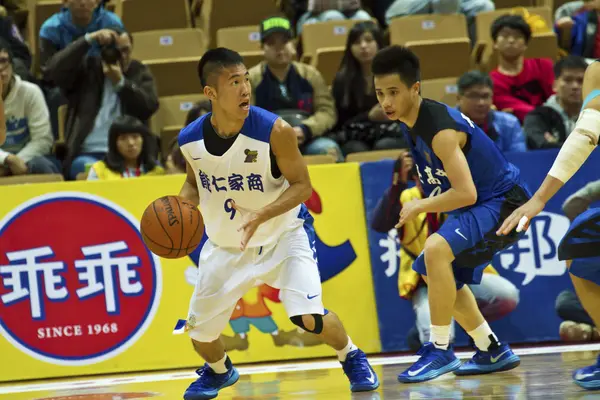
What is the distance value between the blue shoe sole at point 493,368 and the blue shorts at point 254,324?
1.63 metres

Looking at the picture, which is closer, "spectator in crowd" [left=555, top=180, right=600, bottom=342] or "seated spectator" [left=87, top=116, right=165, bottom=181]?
"spectator in crowd" [left=555, top=180, right=600, bottom=342]

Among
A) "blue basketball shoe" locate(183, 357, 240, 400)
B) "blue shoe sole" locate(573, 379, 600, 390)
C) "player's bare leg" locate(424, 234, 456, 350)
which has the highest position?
"player's bare leg" locate(424, 234, 456, 350)

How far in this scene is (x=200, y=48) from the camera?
386 inches

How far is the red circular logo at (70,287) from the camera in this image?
6516 millimetres

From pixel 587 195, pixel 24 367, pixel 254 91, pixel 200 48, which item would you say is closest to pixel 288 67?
pixel 254 91

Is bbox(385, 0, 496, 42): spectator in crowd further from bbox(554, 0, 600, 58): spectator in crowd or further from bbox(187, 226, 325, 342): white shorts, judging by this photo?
bbox(187, 226, 325, 342): white shorts

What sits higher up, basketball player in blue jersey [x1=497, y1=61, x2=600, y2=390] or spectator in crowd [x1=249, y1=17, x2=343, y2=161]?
spectator in crowd [x1=249, y1=17, x2=343, y2=161]

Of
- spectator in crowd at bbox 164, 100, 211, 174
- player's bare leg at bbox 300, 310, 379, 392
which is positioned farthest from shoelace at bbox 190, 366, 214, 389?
spectator in crowd at bbox 164, 100, 211, 174

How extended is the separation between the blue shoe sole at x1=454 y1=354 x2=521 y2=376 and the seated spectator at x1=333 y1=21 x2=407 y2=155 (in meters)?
2.99

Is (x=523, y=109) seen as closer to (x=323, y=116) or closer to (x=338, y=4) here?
(x=323, y=116)

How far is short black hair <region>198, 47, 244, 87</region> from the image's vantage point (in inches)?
186

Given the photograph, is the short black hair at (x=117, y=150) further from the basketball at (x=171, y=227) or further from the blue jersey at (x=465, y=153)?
the blue jersey at (x=465, y=153)

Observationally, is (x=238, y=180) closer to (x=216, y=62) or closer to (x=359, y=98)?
(x=216, y=62)

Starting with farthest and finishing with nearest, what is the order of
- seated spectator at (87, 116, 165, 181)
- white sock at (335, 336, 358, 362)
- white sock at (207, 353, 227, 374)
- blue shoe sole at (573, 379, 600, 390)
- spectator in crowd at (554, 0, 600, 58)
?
spectator in crowd at (554, 0, 600, 58)
seated spectator at (87, 116, 165, 181)
white sock at (207, 353, 227, 374)
white sock at (335, 336, 358, 362)
blue shoe sole at (573, 379, 600, 390)
